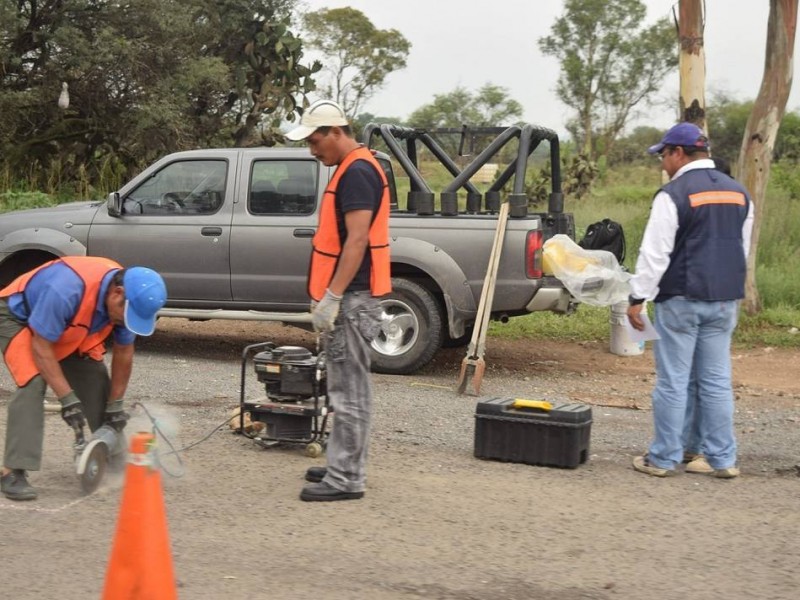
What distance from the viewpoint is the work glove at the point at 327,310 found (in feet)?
18.5

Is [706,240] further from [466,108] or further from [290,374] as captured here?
[466,108]

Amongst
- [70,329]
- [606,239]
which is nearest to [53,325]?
[70,329]

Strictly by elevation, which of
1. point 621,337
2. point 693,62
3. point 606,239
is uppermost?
point 693,62

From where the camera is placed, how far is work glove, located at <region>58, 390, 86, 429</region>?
18.5ft

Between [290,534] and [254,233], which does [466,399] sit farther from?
[290,534]

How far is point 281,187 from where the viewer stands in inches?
402

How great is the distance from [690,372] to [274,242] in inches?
181

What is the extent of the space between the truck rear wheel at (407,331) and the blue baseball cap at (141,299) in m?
4.28

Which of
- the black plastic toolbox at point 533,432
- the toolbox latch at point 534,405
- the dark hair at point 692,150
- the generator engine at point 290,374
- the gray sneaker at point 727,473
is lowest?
the gray sneaker at point 727,473

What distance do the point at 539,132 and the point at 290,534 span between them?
19.7ft

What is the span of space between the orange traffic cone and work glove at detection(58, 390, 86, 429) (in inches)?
64.3

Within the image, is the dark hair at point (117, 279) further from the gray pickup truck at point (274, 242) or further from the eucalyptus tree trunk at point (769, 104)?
the eucalyptus tree trunk at point (769, 104)

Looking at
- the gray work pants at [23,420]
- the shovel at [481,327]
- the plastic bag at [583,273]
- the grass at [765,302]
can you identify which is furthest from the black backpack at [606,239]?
the gray work pants at [23,420]

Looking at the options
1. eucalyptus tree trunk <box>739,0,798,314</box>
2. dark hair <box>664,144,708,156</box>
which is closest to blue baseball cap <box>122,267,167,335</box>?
dark hair <box>664,144,708,156</box>
